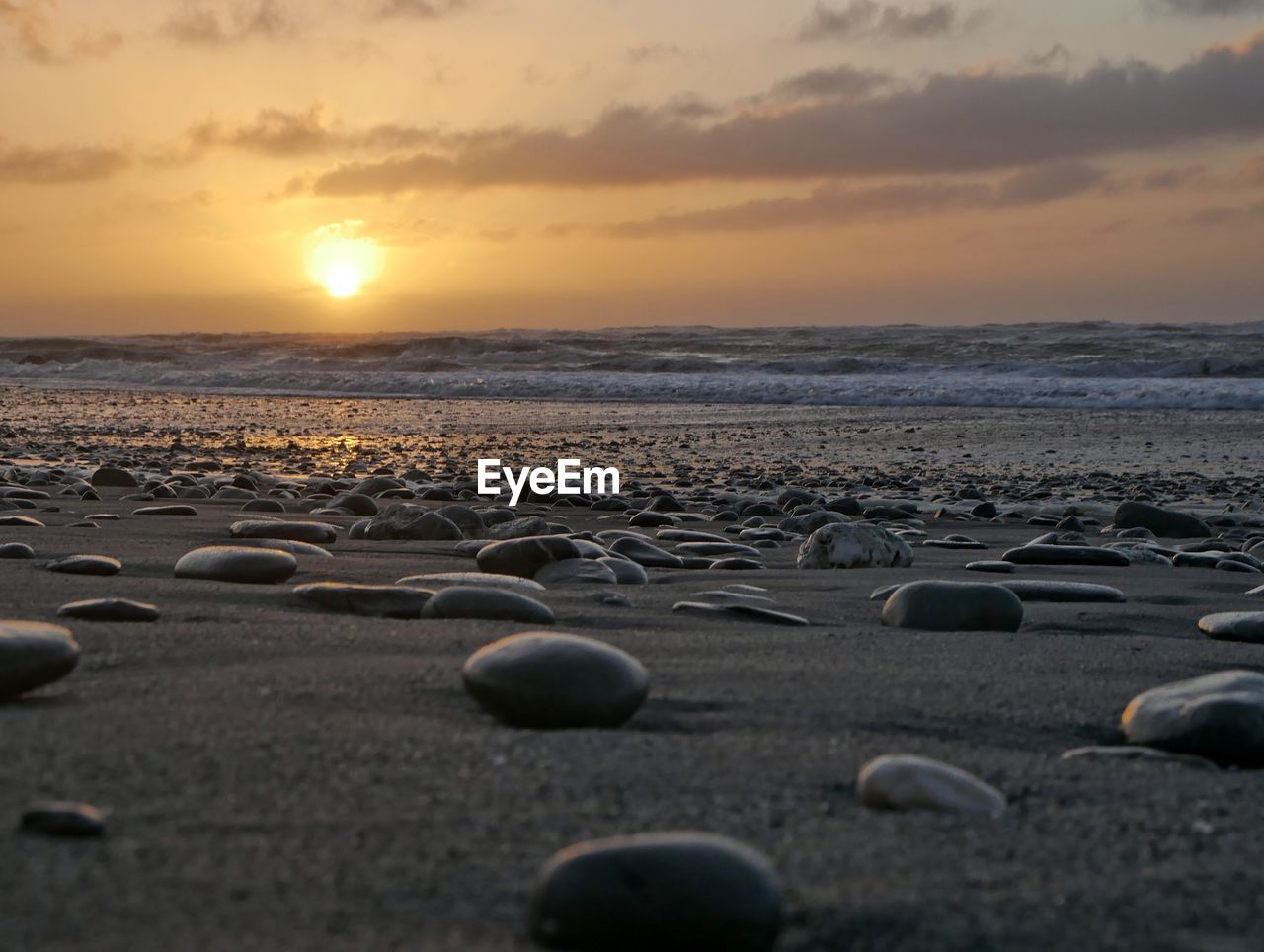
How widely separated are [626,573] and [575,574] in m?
0.20

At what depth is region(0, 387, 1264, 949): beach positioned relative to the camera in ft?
3.66

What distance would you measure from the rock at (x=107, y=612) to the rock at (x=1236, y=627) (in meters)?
2.26

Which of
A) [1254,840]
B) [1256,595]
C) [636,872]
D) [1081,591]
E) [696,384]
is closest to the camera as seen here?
[636,872]

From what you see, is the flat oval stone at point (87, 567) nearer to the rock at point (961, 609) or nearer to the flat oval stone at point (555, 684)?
the flat oval stone at point (555, 684)

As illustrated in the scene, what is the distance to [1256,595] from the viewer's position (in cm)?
363

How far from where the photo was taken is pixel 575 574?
11.0 ft

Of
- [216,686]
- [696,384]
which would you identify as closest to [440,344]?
[696,384]

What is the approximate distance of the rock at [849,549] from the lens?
13.6 feet

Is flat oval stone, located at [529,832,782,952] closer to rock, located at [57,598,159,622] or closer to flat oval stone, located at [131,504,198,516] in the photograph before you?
rock, located at [57,598,159,622]

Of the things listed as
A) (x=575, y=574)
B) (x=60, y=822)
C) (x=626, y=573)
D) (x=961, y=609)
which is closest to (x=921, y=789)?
(x=60, y=822)

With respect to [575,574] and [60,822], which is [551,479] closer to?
[575,574]

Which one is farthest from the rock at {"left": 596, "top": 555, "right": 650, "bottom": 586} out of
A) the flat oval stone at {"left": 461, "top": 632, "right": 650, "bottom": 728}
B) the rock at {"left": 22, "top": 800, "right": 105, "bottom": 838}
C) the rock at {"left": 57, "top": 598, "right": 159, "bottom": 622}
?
the rock at {"left": 22, "top": 800, "right": 105, "bottom": 838}

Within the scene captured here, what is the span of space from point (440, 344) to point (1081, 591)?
2976 cm

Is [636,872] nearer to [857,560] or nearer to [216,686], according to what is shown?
[216,686]
